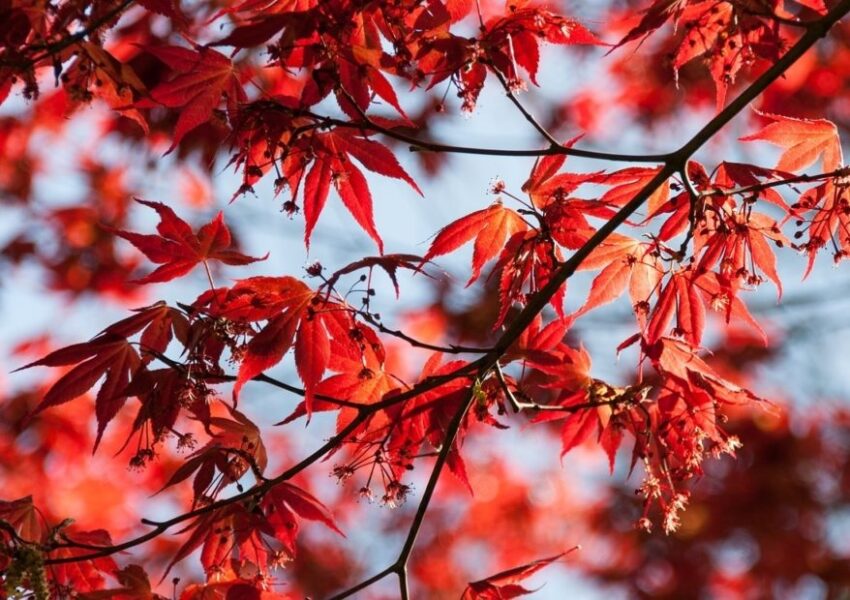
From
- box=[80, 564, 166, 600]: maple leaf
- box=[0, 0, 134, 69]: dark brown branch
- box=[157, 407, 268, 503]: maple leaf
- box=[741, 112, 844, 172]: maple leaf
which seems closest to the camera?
box=[0, 0, 134, 69]: dark brown branch

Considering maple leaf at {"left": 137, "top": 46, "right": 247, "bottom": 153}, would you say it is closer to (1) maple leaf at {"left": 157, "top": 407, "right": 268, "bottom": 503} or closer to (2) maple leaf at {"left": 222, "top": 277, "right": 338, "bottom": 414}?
(2) maple leaf at {"left": 222, "top": 277, "right": 338, "bottom": 414}

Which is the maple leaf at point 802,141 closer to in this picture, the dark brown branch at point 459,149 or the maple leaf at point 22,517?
the dark brown branch at point 459,149

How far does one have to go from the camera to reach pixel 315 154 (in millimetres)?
1936

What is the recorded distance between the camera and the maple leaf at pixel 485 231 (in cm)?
200

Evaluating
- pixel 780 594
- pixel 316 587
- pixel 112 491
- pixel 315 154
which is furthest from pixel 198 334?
pixel 316 587

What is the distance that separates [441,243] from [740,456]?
6255 millimetres

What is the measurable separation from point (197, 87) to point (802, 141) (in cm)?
118

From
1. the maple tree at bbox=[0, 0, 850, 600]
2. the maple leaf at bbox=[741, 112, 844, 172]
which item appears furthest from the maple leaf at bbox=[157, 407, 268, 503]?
the maple leaf at bbox=[741, 112, 844, 172]

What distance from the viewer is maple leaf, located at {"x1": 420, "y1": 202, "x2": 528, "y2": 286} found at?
2.00 m

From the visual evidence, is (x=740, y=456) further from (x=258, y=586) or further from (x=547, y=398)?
(x=258, y=586)

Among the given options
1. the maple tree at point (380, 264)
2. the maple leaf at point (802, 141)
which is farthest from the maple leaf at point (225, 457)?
the maple leaf at point (802, 141)

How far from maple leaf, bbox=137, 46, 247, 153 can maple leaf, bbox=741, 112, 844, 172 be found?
99 centimetres

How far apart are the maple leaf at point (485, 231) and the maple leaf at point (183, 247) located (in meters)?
0.40

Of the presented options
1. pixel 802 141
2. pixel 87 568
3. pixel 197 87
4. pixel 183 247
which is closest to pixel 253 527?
pixel 87 568
